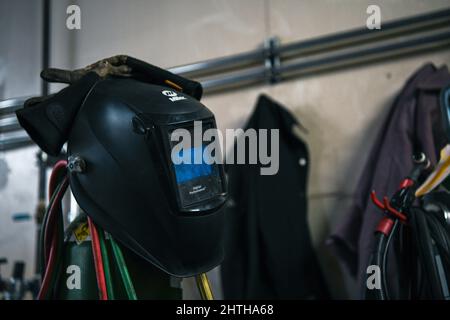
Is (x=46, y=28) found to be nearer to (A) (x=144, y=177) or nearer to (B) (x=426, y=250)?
(A) (x=144, y=177)

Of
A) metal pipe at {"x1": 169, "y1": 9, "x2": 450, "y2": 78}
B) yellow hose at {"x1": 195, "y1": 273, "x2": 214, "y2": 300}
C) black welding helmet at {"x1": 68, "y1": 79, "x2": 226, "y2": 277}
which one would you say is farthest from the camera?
metal pipe at {"x1": 169, "y1": 9, "x2": 450, "y2": 78}

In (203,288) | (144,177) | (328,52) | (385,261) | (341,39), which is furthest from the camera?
(328,52)

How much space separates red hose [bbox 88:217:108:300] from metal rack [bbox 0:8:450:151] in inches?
20.0

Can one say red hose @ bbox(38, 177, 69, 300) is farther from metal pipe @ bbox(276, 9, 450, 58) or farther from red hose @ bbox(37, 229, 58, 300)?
metal pipe @ bbox(276, 9, 450, 58)

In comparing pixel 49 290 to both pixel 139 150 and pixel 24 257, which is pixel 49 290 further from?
pixel 24 257

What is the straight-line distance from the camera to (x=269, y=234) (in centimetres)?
118

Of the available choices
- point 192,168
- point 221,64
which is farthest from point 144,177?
point 221,64

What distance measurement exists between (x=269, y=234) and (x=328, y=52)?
1.80 feet

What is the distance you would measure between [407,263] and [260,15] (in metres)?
0.48

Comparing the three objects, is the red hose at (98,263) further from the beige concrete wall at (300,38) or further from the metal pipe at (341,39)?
the metal pipe at (341,39)

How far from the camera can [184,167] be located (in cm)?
45

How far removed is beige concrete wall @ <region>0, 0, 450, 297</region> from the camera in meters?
0.56

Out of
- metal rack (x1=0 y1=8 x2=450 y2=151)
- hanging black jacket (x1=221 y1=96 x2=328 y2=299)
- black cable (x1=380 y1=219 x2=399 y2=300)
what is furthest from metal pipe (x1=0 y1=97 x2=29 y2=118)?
hanging black jacket (x1=221 y1=96 x2=328 y2=299)
